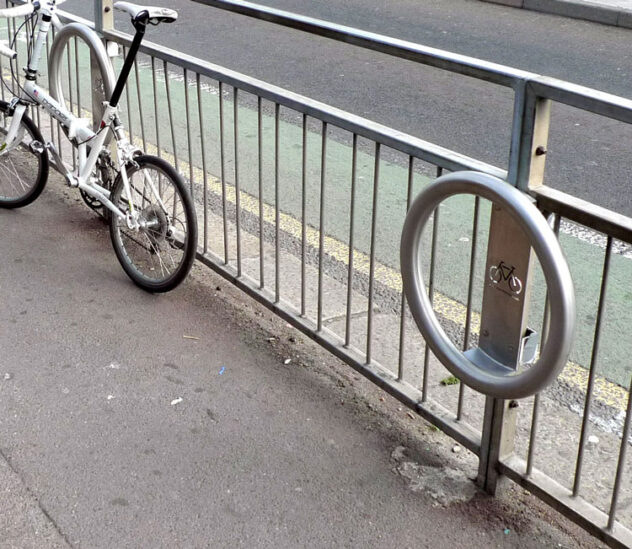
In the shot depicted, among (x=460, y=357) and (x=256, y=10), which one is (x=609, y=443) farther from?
(x=256, y=10)

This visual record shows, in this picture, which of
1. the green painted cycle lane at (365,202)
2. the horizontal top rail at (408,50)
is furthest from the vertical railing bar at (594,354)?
the green painted cycle lane at (365,202)

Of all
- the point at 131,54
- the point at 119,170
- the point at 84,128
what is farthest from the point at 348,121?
the point at 84,128

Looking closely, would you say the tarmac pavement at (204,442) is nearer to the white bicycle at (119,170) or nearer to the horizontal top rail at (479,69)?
the white bicycle at (119,170)

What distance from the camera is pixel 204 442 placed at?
342 cm

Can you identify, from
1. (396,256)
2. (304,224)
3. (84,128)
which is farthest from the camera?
(396,256)

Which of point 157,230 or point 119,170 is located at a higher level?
point 119,170

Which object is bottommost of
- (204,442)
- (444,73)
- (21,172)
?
(204,442)

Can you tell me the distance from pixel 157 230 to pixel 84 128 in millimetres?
684

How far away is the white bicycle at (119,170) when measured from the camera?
425 cm

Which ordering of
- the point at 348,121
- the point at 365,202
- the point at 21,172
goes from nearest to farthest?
the point at 348,121
the point at 21,172
the point at 365,202

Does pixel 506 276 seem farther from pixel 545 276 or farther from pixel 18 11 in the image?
pixel 18 11

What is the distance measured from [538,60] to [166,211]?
21.4 feet

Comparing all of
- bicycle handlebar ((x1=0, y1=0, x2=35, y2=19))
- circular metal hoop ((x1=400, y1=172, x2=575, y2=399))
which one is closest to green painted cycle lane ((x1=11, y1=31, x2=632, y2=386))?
bicycle handlebar ((x1=0, y1=0, x2=35, y2=19))

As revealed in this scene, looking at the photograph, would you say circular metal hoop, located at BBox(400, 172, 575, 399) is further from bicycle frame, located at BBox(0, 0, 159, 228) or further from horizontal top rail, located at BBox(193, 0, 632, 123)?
bicycle frame, located at BBox(0, 0, 159, 228)
